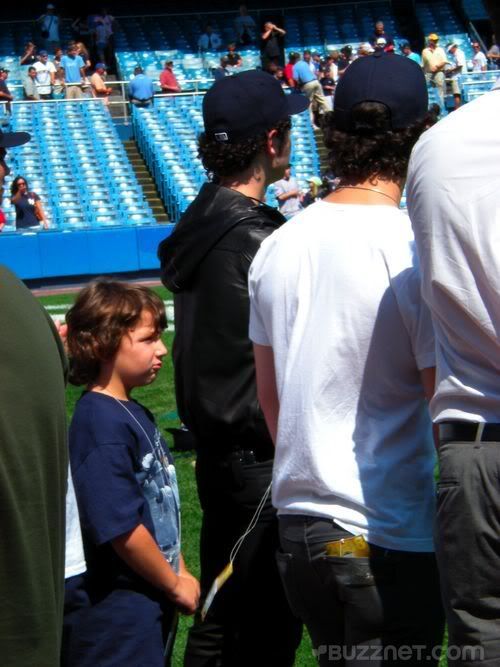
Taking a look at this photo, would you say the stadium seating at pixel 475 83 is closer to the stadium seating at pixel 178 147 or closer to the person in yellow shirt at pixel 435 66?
the person in yellow shirt at pixel 435 66

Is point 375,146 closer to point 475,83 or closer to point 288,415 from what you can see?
point 288,415

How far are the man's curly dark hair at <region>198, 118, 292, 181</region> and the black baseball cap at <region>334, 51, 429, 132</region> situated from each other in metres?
0.57

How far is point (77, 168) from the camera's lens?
77.5ft

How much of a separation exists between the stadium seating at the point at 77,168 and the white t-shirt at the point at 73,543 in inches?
723

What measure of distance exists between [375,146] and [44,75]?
2540cm

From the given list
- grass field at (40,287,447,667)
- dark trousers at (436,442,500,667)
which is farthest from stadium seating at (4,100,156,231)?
dark trousers at (436,442,500,667)

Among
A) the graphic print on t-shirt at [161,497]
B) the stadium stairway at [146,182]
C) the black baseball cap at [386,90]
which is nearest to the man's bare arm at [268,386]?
the graphic print on t-shirt at [161,497]

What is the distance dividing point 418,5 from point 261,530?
34.0 m

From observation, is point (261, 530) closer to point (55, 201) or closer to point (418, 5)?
point (55, 201)

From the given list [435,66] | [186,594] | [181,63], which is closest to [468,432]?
[186,594]

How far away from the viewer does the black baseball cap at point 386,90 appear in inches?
93.0

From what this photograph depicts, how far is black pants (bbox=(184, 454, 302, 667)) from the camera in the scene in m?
2.88

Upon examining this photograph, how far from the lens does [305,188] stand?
23.4 meters

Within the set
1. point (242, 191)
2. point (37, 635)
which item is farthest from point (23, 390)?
point (242, 191)
